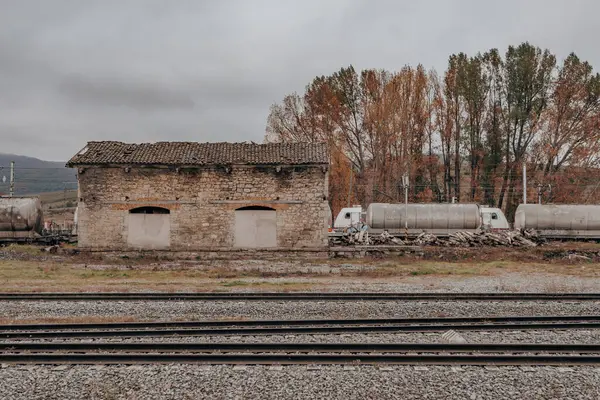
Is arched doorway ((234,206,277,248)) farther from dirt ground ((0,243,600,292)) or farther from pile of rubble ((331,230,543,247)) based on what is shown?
pile of rubble ((331,230,543,247))

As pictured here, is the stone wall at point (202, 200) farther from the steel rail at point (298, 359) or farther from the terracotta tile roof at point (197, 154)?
the steel rail at point (298, 359)


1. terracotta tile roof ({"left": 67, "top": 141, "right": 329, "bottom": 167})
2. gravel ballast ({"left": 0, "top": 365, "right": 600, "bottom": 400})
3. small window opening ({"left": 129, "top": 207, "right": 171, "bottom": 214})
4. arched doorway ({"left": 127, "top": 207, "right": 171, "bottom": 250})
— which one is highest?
terracotta tile roof ({"left": 67, "top": 141, "right": 329, "bottom": 167})

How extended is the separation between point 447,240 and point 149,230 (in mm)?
15816

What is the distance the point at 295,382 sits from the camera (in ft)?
22.4

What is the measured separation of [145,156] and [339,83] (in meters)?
24.5

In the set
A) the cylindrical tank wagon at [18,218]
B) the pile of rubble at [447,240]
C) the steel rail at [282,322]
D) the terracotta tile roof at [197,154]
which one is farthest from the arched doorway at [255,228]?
the steel rail at [282,322]

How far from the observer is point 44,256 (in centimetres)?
2350

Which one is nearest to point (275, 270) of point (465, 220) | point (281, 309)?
point (281, 309)

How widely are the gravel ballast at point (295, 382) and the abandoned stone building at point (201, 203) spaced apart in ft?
53.5

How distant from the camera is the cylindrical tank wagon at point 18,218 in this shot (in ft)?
90.8

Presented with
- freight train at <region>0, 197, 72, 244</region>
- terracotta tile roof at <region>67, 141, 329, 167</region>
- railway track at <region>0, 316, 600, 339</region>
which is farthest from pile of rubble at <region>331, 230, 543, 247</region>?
railway track at <region>0, 316, 600, 339</region>

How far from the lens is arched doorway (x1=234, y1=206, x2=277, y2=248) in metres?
23.6

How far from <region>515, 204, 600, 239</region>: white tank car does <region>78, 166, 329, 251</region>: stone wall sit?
1451 cm

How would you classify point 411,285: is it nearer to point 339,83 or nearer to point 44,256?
point 44,256
